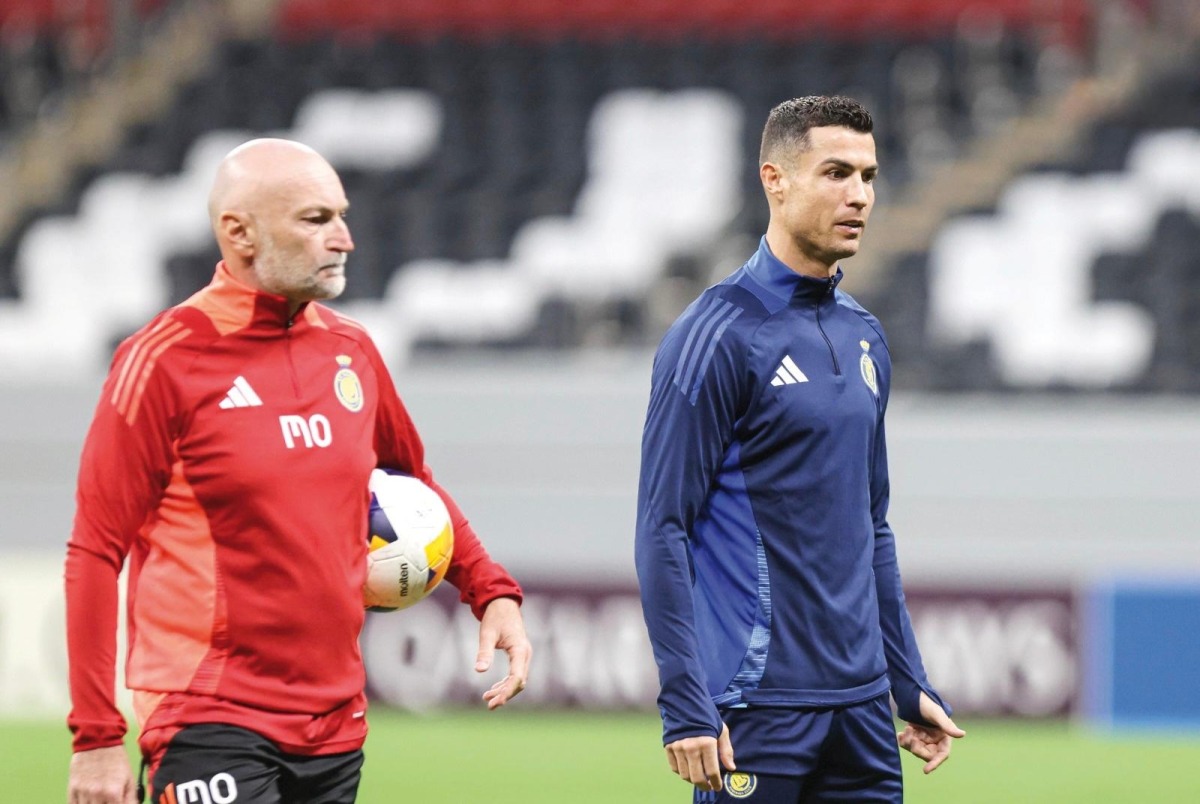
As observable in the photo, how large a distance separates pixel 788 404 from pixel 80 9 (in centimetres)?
1287

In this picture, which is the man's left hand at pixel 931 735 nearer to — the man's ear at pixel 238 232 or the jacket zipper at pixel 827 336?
the jacket zipper at pixel 827 336

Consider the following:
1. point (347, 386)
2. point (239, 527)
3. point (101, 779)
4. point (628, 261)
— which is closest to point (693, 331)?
point (347, 386)

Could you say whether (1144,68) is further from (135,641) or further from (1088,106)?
(135,641)

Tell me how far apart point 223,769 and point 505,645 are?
2.14ft

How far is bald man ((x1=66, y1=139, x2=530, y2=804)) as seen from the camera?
137 inches

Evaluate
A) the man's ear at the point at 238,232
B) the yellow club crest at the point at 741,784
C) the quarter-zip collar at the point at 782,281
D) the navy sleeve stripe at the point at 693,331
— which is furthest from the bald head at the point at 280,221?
the yellow club crest at the point at 741,784

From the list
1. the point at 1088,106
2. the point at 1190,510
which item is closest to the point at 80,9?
the point at 1088,106

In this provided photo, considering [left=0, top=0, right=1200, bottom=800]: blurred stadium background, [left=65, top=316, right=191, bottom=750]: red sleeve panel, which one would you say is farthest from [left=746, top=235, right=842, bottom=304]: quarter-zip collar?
[left=0, top=0, right=1200, bottom=800]: blurred stadium background

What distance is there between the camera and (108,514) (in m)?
3.45

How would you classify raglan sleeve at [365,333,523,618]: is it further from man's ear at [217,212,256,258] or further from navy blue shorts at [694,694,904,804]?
navy blue shorts at [694,694,904,804]

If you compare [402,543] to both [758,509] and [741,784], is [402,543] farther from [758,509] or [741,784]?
[741,784]

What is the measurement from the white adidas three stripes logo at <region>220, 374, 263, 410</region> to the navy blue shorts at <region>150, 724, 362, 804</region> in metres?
0.58

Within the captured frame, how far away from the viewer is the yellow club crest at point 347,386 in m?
3.78

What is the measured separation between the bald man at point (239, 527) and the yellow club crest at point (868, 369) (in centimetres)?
93
